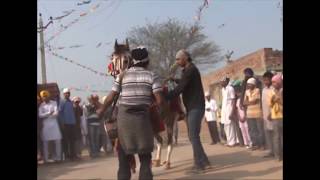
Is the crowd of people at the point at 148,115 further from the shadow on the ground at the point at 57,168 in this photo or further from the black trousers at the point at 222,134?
the shadow on the ground at the point at 57,168

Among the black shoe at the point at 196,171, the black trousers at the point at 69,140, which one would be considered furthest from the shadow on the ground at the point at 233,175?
the black trousers at the point at 69,140

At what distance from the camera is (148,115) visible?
5.23 meters

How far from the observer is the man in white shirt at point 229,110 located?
8266 mm

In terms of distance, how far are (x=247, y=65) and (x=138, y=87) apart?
6000mm

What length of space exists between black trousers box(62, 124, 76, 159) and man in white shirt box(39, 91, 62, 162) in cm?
26

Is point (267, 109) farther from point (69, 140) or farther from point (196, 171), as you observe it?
point (69, 140)

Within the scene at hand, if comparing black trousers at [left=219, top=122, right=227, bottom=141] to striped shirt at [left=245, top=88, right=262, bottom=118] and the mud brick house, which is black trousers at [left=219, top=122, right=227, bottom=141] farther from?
striped shirt at [left=245, top=88, right=262, bottom=118]
